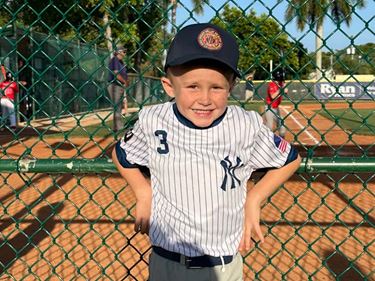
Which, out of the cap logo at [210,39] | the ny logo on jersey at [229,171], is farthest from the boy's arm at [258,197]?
the cap logo at [210,39]

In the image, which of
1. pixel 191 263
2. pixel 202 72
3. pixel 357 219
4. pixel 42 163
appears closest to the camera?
pixel 202 72

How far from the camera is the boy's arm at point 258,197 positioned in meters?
1.89

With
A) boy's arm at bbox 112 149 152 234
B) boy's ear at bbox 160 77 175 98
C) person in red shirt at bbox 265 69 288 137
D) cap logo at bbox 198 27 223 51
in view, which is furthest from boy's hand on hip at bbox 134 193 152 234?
person in red shirt at bbox 265 69 288 137

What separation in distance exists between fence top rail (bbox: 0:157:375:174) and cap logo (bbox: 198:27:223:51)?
0.93 m

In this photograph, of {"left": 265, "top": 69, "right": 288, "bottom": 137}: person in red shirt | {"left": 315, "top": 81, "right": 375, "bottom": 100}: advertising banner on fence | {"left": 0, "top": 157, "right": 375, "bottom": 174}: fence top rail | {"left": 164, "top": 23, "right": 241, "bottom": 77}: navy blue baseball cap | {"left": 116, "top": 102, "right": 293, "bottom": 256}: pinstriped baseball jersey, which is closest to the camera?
{"left": 164, "top": 23, "right": 241, "bottom": 77}: navy blue baseball cap

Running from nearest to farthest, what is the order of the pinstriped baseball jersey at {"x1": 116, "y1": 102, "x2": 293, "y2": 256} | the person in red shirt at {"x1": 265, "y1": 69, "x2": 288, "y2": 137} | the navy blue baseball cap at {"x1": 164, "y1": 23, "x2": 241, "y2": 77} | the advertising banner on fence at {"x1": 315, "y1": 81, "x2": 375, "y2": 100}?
1. the navy blue baseball cap at {"x1": 164, "y1": 23, "x2": 241, "y2": 77}
2. the pinstriped baseball jersey at {"x1": 116, "y1": 102, "x2": 293, "y2": 256}
3. the advertising banner on fence at {"x1": 315, "y1": 81, "x2": 375, "y2": 100}
4. the person in red shirt at {"x1": 265, "y1": 69, "x2": 288, "y2": 137}

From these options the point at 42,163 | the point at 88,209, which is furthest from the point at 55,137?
the point at 42,163

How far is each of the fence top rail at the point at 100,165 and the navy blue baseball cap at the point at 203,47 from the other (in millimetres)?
839

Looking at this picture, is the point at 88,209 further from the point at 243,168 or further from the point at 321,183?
the point at 243,168

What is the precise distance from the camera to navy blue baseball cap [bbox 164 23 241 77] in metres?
1.71

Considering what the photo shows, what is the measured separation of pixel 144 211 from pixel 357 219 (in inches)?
145

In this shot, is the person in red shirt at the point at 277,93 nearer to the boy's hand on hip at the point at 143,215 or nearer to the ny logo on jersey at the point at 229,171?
the ny logo on jersey at the point at 229,171

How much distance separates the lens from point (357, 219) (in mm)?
4949

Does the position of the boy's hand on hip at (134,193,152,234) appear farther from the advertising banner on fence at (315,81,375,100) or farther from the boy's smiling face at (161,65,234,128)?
the advertising banner on fence at (315,81,375,100)
